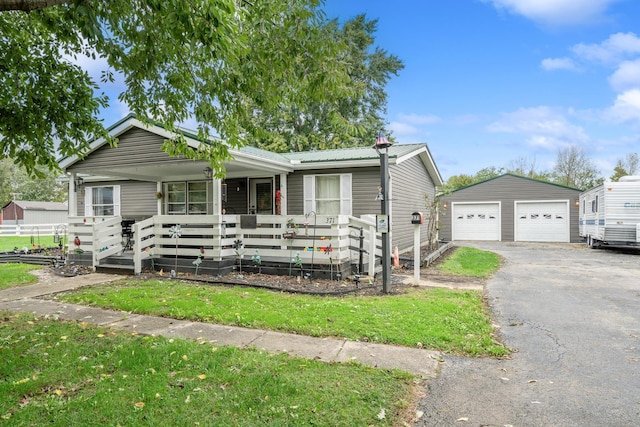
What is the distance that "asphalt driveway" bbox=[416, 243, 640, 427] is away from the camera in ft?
8.48

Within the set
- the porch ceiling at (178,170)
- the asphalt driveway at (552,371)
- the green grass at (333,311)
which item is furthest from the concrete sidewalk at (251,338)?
the porch ceiling at (178,170)

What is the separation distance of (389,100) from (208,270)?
2371 cm

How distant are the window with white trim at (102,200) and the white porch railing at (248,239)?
233 inches

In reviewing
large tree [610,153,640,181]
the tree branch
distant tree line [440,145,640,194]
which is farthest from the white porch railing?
large tree [610,153,640,181]

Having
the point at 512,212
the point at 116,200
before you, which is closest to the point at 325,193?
the point at 116,200

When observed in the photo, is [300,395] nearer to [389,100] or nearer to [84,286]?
[84,286]

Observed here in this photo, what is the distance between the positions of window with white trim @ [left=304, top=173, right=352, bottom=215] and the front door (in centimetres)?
135

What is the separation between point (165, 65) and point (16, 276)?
6.29 m

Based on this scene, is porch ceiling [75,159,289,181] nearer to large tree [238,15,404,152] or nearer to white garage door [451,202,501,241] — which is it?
large tree [238,15,404,152]

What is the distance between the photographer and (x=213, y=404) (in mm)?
2619

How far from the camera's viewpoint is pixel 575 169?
31.8m

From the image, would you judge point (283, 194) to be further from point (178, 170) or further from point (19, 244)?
point (19, 244)

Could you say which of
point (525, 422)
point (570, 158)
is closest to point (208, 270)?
point (525, 422)

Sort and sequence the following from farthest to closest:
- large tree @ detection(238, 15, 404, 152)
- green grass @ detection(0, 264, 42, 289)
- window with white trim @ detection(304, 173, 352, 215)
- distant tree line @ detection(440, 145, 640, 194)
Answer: distant tree line @ detection(440, 145, 640, 194)
large tree @ detection(238, 15, 404, 152)
window with white trim @ detection(304, 173, 352, 215)
green grass @ detection(0, 264, 42, 289)
